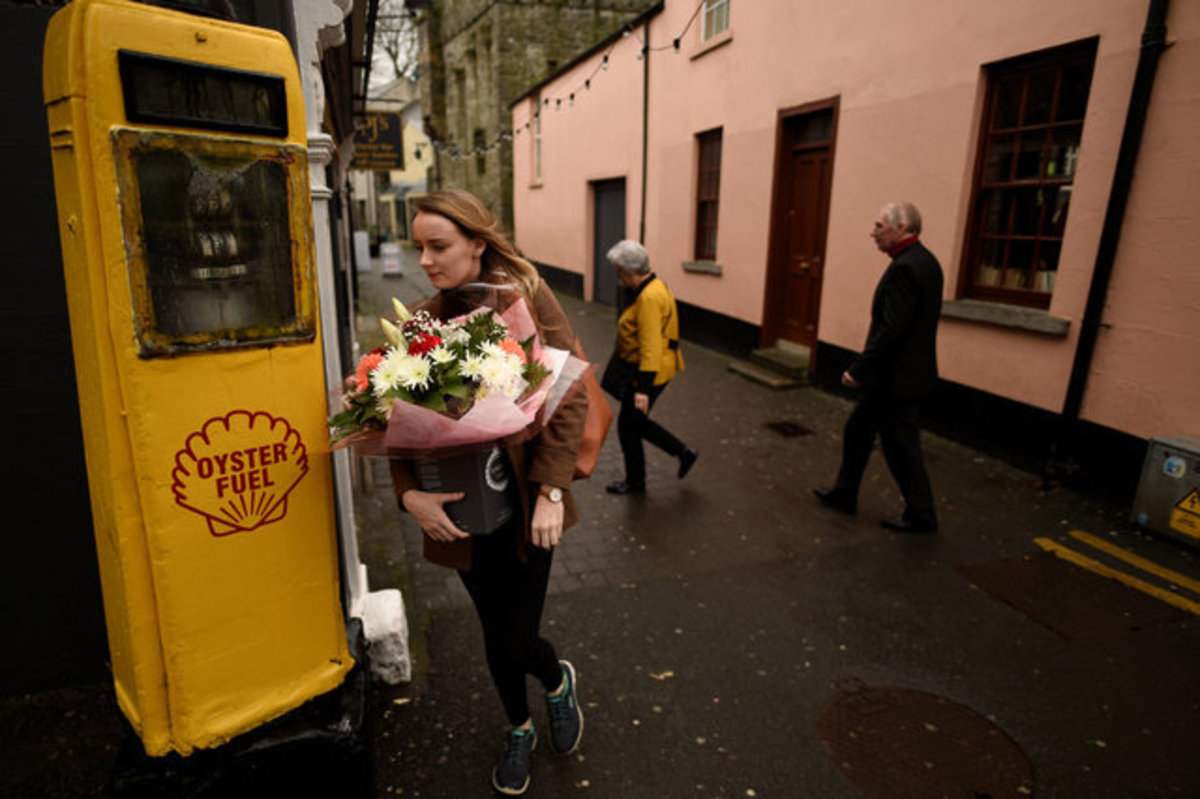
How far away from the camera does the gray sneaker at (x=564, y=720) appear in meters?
2.61

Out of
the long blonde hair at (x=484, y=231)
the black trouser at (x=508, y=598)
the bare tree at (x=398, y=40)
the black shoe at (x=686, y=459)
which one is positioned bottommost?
the black shoe at (x=686, y=459)

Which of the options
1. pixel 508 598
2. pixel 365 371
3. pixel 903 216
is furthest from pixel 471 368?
pixel 903 216

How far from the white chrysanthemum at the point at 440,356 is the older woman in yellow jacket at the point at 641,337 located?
2857mm

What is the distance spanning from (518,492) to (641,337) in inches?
107

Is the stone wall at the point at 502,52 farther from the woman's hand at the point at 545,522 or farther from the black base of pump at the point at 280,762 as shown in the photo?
the black base of pump at the point at 280,762

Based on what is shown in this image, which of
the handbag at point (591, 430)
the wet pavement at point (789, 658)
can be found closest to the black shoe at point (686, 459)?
the wet pavement at point (789, 658)

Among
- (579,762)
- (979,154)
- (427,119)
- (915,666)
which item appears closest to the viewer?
(579,762)

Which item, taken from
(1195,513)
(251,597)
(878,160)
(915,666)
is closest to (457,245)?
(251,597)

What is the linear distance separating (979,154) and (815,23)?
2802mm

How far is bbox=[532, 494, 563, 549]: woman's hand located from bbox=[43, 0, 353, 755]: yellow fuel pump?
1.93ft

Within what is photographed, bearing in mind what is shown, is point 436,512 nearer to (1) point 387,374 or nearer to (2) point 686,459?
(1) point 387,374

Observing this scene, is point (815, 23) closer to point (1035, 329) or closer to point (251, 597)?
point (1035, 329)

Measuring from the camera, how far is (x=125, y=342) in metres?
1.55

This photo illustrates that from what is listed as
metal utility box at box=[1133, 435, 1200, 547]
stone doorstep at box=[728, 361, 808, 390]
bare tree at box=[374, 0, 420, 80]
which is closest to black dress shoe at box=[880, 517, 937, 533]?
metal utility box at box=[1133, 435, 1200, 547]
